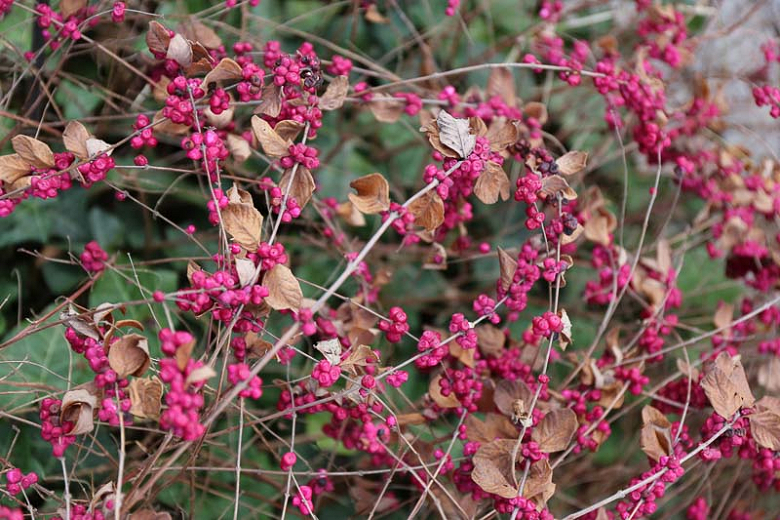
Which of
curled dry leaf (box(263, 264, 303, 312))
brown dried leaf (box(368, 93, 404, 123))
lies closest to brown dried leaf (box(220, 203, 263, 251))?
curled dry leaf (box(263, 264, 303, 312))

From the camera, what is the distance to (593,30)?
1.17m

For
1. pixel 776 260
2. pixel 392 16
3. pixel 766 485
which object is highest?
pixel 392 16

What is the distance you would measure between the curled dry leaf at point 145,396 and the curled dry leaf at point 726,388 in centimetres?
39

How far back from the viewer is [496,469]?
58cm

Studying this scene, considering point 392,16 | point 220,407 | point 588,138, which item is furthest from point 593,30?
point 220,407

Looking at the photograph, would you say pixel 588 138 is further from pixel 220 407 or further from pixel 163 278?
pixel 220 407

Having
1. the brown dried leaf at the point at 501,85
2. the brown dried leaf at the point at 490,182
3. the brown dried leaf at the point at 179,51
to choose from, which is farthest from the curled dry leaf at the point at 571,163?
the brown dried leaf at the point at 179,51

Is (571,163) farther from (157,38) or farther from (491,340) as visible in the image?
(157,38)

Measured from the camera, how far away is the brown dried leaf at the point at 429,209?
58 cm

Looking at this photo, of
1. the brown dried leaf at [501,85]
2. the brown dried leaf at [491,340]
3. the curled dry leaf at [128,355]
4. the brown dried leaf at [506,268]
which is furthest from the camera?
the brown dried leaf at [501,85]

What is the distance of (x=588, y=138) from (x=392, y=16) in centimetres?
32

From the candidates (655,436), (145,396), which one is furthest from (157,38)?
(655,436)

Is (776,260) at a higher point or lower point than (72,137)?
lower

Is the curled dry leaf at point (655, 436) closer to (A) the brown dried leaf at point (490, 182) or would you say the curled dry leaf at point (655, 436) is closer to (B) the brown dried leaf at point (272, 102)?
(A) the brown dried leaf at point (490, 182)
